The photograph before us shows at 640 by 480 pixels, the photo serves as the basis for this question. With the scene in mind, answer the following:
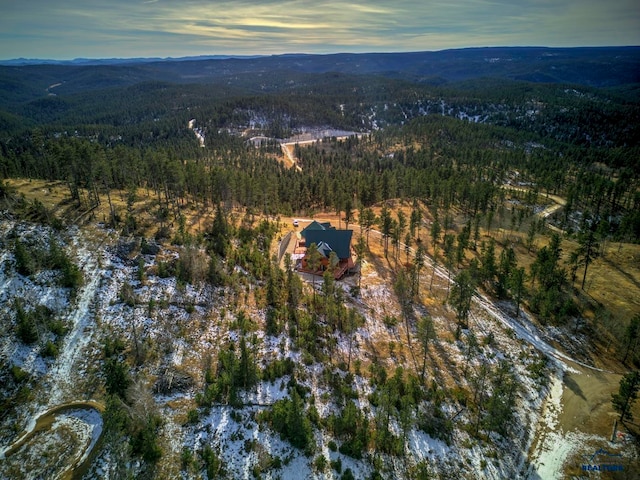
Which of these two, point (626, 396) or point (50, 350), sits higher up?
point (50, 350)

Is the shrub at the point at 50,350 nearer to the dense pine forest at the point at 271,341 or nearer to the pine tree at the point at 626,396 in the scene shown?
the dense pine forest at the point at 271,341

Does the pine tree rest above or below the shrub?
below

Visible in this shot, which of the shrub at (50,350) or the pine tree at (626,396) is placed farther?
the pine tree at (626,396)

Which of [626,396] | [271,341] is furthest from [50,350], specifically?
[626,396]

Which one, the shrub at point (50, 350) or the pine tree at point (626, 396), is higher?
the shrub at point (50, 350)

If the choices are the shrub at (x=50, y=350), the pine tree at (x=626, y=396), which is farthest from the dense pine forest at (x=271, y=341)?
the pine tree at (x=626, y=396)

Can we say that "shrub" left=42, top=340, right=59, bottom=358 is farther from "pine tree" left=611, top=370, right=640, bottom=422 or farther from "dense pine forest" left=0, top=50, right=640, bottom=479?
"pine tree" left=611, top=370, right=640, bottom=422

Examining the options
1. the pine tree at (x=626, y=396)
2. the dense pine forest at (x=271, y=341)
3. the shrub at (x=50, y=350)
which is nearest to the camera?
the dense pine forest at (x=271, y=341)

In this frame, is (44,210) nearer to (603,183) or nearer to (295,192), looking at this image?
(295,192)

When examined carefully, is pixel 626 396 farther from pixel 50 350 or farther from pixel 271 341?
pixel 50 350

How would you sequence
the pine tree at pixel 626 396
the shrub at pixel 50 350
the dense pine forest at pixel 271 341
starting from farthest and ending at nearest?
the pine tree at pixel 626 396 → the shrub at pixel 50 350 → the dense pine forest at pixel 271 341

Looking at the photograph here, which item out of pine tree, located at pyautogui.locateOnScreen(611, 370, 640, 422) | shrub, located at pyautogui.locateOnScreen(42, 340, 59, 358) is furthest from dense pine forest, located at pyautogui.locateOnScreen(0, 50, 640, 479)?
pine tree, located at pyautogui.locateOnScreen(611, 370, 640, 422)
